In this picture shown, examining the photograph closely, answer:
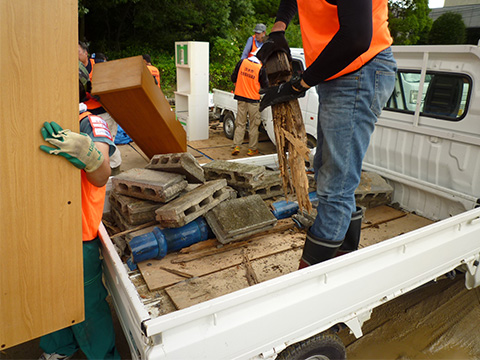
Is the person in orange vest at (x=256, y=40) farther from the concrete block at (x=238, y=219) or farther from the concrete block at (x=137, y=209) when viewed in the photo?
the concrete block at (x=137, y=209)

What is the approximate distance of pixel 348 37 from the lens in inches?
71.5

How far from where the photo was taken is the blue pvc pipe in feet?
8.34

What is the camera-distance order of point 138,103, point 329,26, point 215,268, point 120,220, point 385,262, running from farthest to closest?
1. point 138,103
2. point 120,220
3. point 215,268
4. point 385,262
5. point 329,26

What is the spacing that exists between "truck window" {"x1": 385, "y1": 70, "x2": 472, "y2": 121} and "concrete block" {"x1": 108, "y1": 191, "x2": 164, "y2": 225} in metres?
2.82

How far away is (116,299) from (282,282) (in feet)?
3.62

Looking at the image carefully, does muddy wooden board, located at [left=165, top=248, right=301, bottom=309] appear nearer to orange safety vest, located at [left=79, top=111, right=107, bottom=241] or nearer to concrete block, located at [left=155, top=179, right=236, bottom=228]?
concrete block, located at [left=155, top=179, right=236, bottom=228]

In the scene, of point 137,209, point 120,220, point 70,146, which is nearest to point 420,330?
point 137,209

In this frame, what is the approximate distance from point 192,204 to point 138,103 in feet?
5.69

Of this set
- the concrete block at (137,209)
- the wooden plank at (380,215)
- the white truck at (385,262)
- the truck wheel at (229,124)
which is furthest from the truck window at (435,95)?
the truck wheel at (229,124)

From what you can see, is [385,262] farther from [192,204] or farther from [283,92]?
[192,204]

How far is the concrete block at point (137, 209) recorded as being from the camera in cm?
287

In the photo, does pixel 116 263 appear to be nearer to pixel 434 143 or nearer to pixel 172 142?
pixel 172 142

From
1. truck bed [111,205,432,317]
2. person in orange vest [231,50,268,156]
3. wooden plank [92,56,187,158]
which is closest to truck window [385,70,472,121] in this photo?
truck bed [111,205,432,317]

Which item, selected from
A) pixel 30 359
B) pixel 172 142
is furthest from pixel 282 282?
pixel 172 142
